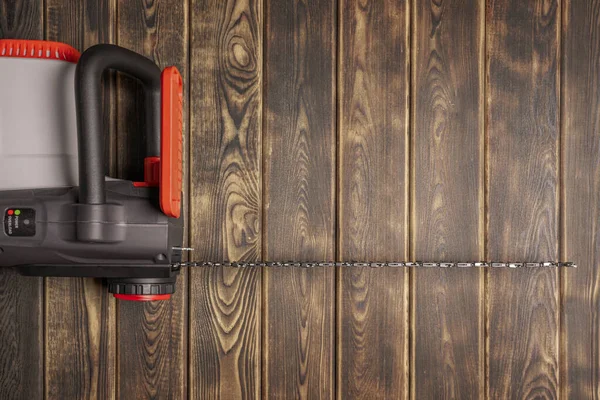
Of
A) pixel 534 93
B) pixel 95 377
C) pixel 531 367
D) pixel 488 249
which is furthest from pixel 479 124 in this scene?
pixel 95 377

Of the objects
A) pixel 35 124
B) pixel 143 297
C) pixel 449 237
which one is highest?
pixel 35 124

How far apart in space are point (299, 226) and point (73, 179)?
468 millimetres

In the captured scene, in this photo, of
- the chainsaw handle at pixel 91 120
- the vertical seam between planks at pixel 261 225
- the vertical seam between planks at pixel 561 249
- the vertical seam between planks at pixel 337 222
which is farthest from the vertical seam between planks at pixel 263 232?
the vertical seam between planks at pixel 561 249

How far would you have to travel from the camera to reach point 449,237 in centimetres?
108

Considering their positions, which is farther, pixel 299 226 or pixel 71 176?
pixel 299 226

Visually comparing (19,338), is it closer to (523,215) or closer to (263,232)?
(263,232)

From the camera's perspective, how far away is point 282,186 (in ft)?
3.54

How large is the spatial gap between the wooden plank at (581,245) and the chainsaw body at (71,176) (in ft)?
2.78

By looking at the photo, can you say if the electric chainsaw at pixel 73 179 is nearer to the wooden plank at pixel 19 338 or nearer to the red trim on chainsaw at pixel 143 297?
the red trim on chainsaw at pixel 143 297

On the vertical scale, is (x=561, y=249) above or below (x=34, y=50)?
below

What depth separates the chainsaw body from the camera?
89 centimetres

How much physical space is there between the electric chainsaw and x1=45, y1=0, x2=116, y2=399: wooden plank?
128mm

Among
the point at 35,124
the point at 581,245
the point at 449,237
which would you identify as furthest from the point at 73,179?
the point at 581,245

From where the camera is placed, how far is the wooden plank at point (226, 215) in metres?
1.08
